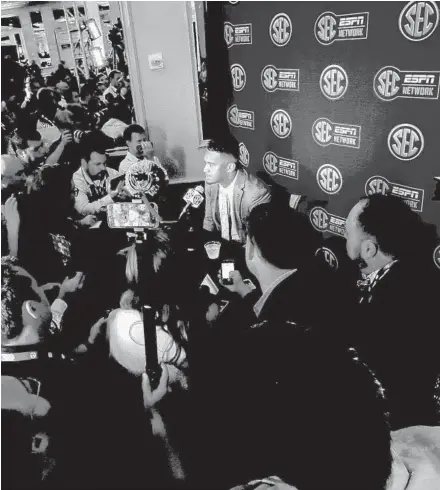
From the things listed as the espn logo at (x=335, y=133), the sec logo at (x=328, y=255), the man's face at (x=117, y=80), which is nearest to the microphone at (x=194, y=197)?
the espn logo at (x=335, y=133)

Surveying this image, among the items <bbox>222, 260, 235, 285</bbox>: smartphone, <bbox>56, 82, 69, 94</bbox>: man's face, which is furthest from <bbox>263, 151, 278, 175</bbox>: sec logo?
<bbox>56, 82, 69, 94</bbox>: man's face

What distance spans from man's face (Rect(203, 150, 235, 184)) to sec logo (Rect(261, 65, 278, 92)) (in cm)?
92

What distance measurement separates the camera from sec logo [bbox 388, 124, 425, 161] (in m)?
2.50

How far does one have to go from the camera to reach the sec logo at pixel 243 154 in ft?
13.4

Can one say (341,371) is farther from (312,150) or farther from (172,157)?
(172,157)

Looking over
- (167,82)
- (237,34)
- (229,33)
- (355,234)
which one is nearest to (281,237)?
(355,234)

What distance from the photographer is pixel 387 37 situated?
2.48 metres

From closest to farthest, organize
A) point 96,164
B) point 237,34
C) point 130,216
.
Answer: point 130,216 < point 96,164 < point 237,34

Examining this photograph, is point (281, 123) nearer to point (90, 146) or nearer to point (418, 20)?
point (418, 20)

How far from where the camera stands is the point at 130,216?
152 cm

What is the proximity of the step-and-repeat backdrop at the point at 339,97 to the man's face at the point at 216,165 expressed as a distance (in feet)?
2.54

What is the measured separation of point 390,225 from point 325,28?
5.12 feet

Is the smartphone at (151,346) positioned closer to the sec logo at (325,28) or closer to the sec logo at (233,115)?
the sec logo at (325,28)

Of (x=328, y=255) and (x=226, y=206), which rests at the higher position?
(x=226, y=206)
